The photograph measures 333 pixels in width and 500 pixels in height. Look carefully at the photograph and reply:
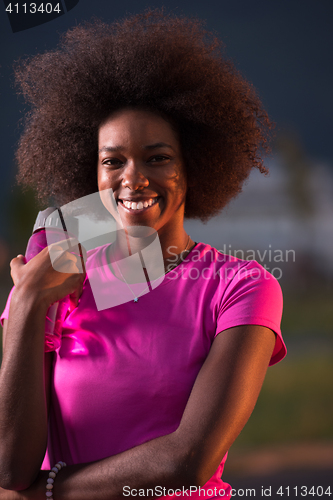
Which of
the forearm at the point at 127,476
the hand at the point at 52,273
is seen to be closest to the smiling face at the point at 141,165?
the hand at the point at 52,273

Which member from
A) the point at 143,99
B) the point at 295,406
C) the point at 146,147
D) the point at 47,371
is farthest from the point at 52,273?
the point at 295,406

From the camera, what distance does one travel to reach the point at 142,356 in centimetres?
94

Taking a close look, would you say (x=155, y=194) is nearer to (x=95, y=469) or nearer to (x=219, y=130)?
(x=219, y=130)

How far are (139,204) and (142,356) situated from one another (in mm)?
324

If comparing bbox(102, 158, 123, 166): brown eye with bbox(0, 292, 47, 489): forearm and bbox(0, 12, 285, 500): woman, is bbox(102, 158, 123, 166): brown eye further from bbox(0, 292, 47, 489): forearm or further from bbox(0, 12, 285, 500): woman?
bbox(0, 292, 47, 489): forearm

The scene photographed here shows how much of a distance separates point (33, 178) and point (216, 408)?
87 centimetres

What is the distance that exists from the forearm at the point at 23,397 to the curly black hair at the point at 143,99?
50cm

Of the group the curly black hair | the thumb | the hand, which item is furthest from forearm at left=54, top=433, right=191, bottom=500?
the curly black hair

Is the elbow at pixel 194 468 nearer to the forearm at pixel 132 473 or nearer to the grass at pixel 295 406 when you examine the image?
the forearm at pixel 132 473

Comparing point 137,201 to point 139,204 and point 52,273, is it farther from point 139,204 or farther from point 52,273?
point 52,273

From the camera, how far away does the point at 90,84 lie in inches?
46.5

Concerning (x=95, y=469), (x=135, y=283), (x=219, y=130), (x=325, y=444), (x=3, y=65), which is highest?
(x=3, y=65)

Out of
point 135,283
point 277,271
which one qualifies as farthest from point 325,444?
point 135,283

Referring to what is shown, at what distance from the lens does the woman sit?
87cm
